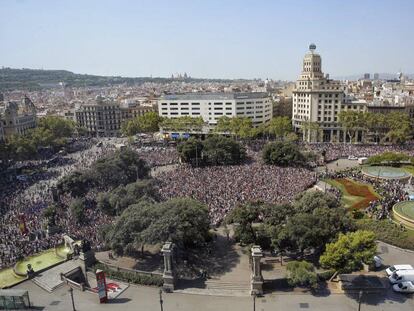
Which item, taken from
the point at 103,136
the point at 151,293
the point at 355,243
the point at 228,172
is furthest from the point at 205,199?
the point at 103,136

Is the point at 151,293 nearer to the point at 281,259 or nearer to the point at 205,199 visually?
the point at 281,259

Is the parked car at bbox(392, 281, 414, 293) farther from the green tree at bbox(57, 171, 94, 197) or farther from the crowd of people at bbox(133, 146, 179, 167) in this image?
the crowd of people at bbox(133, 146, 179, 167)

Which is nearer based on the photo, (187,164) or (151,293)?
(151,293)

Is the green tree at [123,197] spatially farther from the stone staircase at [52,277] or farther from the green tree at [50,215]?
the stone staircase at [52,277]

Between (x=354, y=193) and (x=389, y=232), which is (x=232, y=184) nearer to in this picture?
(x=354, y=193)

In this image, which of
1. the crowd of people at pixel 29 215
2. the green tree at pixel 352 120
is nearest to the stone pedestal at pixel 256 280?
the crowd of people at pixel 29 215

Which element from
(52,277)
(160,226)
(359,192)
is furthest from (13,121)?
(359,192)
